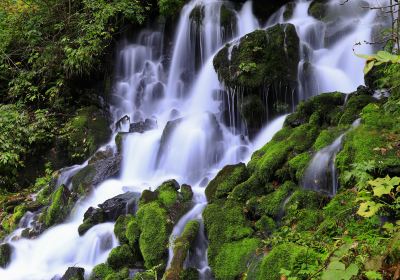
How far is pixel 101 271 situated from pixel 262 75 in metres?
5.23

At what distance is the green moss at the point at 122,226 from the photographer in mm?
6359

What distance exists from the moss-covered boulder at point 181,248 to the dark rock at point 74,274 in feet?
4.76

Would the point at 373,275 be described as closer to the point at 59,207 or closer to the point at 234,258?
the point at 234,258

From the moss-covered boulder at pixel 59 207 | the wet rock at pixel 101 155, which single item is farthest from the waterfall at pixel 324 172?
the wet rock at pixel 101 155

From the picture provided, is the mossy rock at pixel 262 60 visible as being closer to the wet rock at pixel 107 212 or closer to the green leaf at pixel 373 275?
the wet rock at pixel 107 212

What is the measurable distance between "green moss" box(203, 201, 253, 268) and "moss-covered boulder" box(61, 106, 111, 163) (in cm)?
597

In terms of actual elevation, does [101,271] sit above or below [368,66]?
below

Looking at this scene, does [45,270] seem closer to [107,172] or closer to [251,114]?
[107,172]

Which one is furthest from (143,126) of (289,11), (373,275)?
(373,275)

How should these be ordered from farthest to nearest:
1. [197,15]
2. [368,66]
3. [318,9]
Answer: [197,15]
[318,9]
[368,66]

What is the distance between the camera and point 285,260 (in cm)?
398

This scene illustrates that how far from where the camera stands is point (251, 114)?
902cm

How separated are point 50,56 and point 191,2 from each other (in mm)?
4587

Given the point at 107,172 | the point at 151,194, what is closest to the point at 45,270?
the point at 151,194
